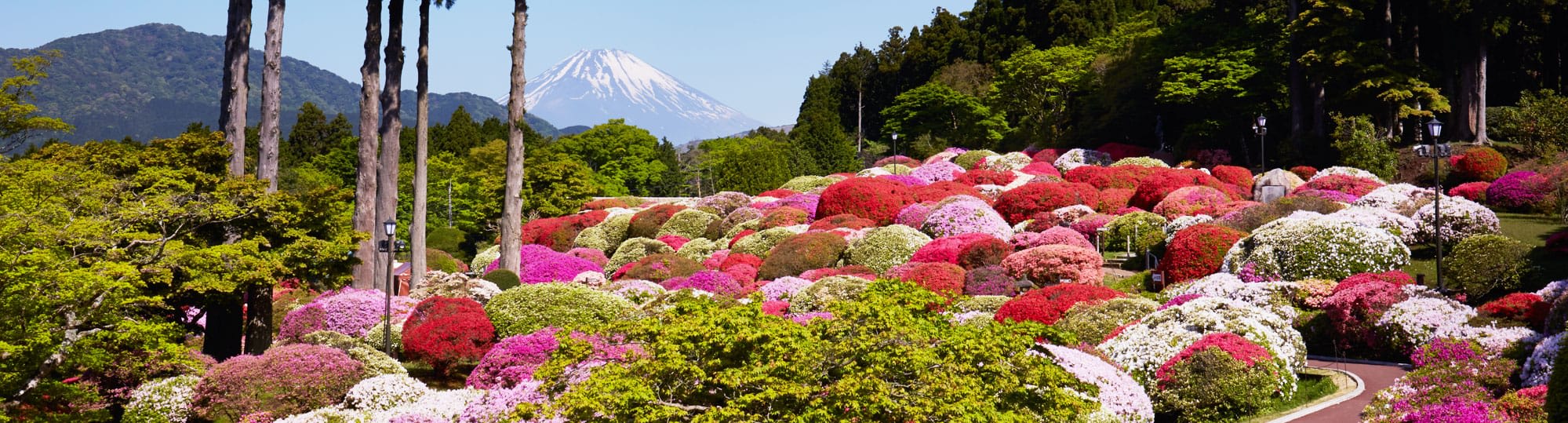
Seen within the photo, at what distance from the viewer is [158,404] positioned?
15.3 meters

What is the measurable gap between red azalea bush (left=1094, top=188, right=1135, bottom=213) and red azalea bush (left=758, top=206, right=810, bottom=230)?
8986 millimetres

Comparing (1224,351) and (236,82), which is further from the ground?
(236,82)

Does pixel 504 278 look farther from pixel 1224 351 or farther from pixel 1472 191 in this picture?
pixel 1472 191

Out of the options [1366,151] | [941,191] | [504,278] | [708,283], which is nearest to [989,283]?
[708,283]

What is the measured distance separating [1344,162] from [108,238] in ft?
115

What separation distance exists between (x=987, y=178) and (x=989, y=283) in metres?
17.8

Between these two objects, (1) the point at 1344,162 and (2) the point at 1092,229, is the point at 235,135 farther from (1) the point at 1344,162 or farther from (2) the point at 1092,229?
(1) the point at 1344,162

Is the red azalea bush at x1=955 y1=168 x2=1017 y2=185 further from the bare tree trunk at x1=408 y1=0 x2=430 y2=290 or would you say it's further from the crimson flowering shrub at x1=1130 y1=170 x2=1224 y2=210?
the bare tree trunk at x1=408 y1=0 x2=430 y2=290

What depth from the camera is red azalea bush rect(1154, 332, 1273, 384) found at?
15.0 meters

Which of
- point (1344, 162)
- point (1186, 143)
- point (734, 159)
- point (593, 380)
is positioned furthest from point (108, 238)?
point (734, 159)

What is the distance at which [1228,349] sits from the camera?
15.2 meters

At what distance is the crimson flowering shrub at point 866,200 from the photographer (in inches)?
1293

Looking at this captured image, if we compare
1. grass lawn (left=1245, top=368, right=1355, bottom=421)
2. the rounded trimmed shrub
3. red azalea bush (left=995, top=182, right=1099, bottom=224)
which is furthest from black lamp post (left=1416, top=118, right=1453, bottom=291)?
the rounded trimmed shrub

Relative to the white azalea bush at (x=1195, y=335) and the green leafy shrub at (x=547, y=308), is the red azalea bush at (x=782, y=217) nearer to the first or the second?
the green leafy shrub at (x=547, y=308)
